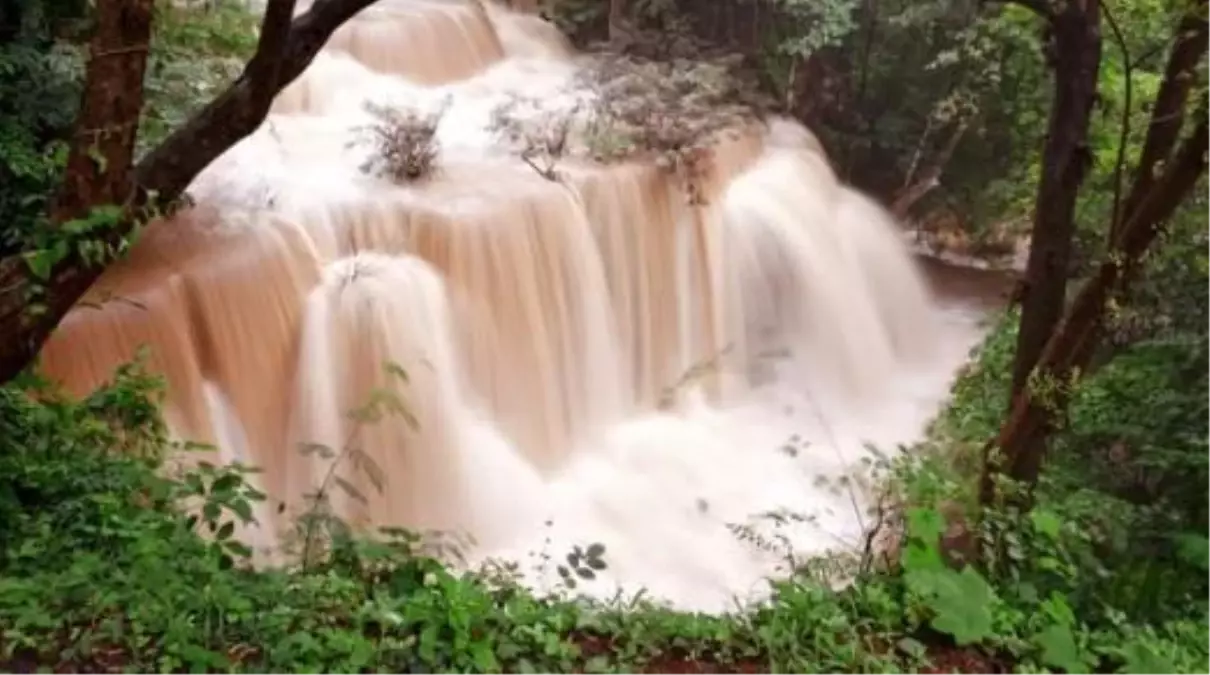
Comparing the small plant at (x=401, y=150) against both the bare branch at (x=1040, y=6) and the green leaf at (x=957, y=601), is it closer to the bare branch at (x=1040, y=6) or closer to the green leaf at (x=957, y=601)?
the bare branch at (x=1040, y=6)

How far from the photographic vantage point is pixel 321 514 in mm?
3932

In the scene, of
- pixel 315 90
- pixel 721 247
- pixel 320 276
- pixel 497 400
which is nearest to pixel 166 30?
pixel 315 90

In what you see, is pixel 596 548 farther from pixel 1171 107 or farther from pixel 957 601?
pixel 1171 107

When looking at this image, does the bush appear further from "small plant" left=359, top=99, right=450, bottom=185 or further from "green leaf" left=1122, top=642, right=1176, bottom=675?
"green leaf" left=1122, top=642, right=1176, bottom=675

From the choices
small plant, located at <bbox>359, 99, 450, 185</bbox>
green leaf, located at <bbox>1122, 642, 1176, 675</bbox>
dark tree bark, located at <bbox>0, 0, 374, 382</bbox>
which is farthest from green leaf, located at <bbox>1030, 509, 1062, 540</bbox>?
small plant, located at <bbox>359, 99, 450, 185</bbox>

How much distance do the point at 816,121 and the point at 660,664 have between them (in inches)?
371

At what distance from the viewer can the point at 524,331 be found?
767 cm

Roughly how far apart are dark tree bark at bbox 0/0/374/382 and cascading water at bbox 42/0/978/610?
1617 mm

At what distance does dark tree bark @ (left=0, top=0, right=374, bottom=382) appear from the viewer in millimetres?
3383

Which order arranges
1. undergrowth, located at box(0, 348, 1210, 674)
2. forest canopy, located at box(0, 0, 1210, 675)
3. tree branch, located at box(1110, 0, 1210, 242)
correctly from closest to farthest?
1. undergrowth, located at box(0, 348, 1210, 674)
2. forest canopy, located at box(0, 0, 1210, 675)
3. tree branch, located at box(1110, 0, 1210, 242)

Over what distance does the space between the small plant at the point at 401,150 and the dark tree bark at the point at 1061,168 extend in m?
4.15

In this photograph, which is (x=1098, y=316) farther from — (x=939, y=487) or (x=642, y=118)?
(x=642, y=118)

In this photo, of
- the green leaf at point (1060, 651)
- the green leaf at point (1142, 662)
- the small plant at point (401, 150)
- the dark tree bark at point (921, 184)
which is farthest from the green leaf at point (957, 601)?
the dark tree bark at point (921, 184)

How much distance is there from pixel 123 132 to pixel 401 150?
14.4ft
